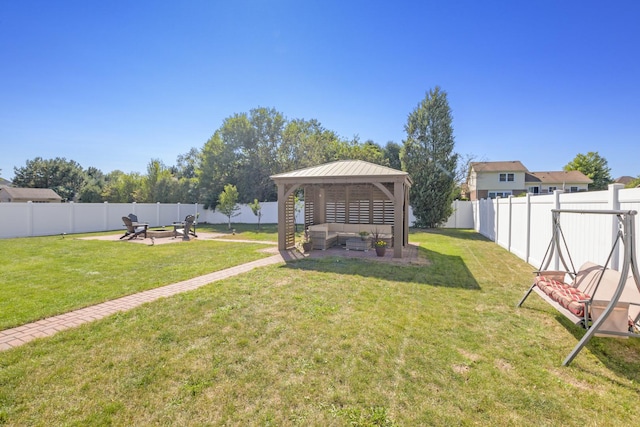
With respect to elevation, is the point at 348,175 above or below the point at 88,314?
above

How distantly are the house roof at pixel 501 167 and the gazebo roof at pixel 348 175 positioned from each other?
27.2 meters

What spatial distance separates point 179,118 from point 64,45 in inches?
365

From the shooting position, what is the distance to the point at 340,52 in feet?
39.3

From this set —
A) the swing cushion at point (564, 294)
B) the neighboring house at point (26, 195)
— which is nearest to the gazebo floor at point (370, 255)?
the swing cushion at point (564, 294)

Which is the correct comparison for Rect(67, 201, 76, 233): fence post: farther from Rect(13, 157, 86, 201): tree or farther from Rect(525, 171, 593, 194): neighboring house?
Rect(525, 171, 593, 194): neighboring house

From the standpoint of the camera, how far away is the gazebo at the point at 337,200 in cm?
955

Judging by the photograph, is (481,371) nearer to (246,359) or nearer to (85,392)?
(246,359)

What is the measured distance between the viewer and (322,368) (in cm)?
284

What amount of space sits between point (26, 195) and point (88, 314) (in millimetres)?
46051

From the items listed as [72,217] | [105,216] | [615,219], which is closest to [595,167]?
[615,219]

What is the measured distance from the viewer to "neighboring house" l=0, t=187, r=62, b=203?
35.9 m

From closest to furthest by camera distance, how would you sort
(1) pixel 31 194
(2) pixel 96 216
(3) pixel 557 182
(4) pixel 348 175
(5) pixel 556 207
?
(5) pixel 556 207, (4) pixel 348 175, (2) pixel 96 216, (3) pixel 557 182, (1) pixel 31 194

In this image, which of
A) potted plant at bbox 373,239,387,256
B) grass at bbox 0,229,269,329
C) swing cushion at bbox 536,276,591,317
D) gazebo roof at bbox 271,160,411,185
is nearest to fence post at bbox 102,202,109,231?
grass at bbox 0,229,269,329

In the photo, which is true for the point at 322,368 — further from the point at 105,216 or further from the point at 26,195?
the point at 26,195
